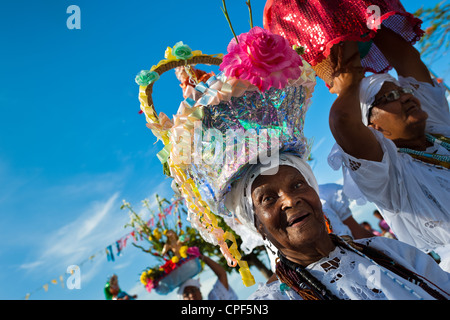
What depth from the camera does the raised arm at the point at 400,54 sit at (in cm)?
276

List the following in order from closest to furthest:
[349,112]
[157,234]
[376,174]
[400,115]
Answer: [349,112], [376,174], [400,115], [157,234]

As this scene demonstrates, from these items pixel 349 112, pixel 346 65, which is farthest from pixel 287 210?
pixel 346 65

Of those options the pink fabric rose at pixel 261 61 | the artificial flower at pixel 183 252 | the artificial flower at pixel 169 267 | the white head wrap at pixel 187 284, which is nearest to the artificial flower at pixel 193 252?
the artificial flower at pixel 183 252

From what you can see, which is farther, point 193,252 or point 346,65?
point 193,252

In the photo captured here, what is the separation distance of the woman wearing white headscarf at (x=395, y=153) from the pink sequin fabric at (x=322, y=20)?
0.11 meters

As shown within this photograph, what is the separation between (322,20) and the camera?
7.46 feet

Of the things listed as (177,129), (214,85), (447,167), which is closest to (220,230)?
(177,129)

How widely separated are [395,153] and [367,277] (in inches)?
36.6

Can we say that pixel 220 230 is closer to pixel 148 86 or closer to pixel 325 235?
pixel 325 235

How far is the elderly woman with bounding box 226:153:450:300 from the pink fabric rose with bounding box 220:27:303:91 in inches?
16.4

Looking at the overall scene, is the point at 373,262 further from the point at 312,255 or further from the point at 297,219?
the point at 297,219

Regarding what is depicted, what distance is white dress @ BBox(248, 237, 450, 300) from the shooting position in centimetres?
167

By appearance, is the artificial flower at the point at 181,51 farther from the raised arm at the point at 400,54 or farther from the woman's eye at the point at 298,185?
the raised arm at the point at 400,54

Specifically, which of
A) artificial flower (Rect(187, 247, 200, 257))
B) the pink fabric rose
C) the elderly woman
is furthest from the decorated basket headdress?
artificial flower (Rect(187, 247, 200, 257))
